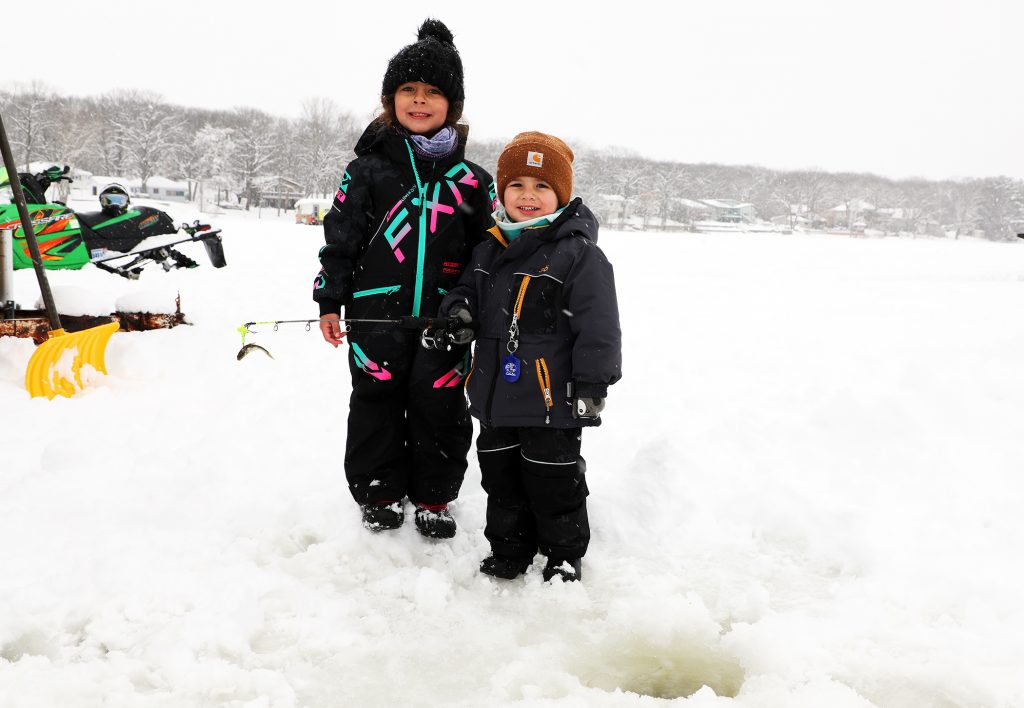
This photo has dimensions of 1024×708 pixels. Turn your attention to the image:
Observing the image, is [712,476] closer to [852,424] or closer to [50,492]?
[852,424]

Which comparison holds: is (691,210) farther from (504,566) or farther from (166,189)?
(504,566)

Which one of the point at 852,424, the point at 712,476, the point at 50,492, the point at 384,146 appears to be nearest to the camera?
the point at 384,146

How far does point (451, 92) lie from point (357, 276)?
0.90 metres

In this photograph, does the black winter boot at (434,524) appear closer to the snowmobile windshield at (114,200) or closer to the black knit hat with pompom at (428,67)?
the black knit hat with pompom at (428,67)

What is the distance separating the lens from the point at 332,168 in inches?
2623

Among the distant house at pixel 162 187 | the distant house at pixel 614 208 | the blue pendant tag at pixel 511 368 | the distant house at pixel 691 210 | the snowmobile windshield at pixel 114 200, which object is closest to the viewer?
the blue pendant tag at pixel 511 368

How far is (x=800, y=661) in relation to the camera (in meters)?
2.12

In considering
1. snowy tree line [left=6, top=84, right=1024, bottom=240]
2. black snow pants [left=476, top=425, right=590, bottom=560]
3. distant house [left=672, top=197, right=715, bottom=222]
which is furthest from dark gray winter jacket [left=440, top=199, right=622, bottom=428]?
distant house [left=672, top=197, right=715, bottom=222]

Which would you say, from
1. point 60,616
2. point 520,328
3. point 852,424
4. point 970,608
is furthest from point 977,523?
point 60,616

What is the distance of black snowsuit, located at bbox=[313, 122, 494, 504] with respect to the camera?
9.14 ft

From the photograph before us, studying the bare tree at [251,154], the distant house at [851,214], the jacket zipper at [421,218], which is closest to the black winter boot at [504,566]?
the jacket zipper at [421,218]

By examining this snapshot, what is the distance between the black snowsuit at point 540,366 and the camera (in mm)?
2404

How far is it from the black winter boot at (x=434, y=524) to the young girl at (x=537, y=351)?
0.83 ft

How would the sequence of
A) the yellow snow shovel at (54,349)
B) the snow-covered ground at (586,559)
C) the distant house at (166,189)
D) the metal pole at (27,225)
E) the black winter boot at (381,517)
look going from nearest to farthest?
the snow-covered ground at (586,559), the black winter boot at (381,517), the metal pole at (27,225), the yellow snow shovel at (54,349), the distant house at (166,189)
